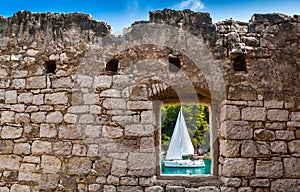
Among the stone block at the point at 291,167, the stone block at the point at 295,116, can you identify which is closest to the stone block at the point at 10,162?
the stone block at the point at 291,167

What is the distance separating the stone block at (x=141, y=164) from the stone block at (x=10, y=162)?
142 centimetres

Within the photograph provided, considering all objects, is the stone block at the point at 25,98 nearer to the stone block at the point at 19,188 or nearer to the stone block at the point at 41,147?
the stone block at the point at 41,147

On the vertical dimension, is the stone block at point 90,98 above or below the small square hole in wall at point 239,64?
below

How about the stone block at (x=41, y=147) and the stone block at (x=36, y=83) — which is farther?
the stone block at (x=36, y=83)

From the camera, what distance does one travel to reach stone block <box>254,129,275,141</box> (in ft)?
10.7

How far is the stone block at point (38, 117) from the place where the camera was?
11.2ft

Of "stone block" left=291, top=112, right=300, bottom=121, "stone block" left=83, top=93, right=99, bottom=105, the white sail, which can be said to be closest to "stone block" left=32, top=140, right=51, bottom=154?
"stone block" left=83, top=93, right=99, bottom=105

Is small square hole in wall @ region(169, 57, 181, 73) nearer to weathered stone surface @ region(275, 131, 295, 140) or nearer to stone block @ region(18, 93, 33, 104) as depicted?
weathered stone surface @ region(275, 131, 295, 140)

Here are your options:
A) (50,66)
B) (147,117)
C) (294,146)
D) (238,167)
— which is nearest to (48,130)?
(50,66)

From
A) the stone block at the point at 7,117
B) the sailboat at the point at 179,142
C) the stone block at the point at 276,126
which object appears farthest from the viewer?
the sailboat at the point at 179,142

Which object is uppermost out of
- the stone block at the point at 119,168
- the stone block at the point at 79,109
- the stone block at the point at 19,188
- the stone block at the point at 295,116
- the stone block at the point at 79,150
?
the stone block at the point at 79,109

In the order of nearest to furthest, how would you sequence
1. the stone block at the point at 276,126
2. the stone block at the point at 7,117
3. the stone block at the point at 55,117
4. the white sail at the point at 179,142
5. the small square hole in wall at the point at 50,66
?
the stone block at the point at 276,126 < the stone block at the point at 55,117 < the stone block at the point at 7,117 < the small square hole in wall at the point at 50,66 < the white sail at the point at 179,142

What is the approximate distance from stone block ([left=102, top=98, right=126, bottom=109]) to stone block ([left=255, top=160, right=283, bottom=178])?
1.75 metres

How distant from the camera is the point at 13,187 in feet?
11.2
